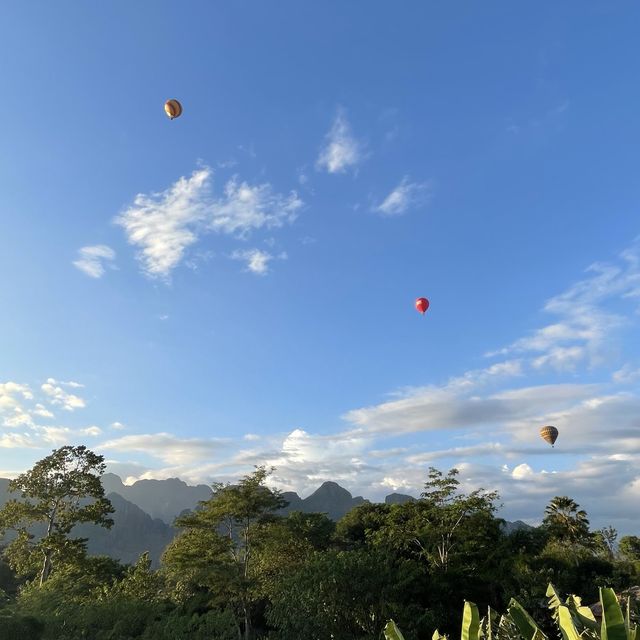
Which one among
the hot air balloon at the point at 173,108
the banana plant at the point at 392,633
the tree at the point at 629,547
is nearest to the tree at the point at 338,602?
the banana plant at the point at 392,633

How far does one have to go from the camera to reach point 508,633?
5234mm

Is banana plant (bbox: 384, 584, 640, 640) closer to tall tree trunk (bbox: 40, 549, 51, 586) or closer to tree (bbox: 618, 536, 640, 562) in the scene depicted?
tall tree trunk (bbox: 40, 549, 51, 586)

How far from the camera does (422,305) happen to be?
3027cm

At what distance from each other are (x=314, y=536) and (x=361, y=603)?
917 inches

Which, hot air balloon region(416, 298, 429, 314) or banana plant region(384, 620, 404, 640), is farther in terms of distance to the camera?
hot air balloon region(416, 298, 429, 314)

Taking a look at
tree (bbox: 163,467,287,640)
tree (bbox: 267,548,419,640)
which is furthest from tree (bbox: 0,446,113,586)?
tree (bbox: 267,548,419,640)

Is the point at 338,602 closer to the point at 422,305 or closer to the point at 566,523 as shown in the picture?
the point at 422,305

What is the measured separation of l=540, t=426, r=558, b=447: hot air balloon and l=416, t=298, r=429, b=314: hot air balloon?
20168 millimetres

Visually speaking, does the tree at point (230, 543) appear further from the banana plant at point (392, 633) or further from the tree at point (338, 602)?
the banana plant at point (392, 633)

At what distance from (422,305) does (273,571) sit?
81.8ft

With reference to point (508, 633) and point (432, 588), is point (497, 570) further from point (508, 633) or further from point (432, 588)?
point (508, 633)

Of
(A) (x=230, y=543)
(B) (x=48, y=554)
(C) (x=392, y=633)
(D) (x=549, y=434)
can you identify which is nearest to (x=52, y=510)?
(B) (x=48, y=554)

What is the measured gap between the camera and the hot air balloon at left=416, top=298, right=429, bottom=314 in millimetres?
30156

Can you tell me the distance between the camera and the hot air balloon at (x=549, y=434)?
41750 mm
